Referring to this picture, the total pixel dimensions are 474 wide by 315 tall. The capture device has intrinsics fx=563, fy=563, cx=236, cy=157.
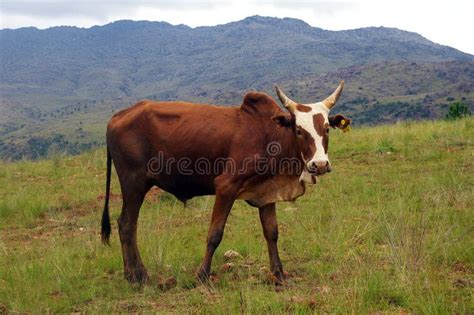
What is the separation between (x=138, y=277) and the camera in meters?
6.51

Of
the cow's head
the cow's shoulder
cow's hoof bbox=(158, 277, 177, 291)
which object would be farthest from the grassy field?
the cow's shoulder

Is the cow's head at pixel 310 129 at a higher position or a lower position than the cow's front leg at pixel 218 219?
higher

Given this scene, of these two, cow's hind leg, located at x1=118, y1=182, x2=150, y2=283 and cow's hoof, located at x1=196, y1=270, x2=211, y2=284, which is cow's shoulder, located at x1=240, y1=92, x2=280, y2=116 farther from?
cow's hoof, located at x1=196, y1=270, x2=211, y2=284

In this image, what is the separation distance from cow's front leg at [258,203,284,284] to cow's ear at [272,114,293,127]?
1.03 meters

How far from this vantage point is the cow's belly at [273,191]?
6.58m

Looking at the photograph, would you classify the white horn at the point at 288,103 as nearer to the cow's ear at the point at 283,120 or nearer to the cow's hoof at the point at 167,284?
the cow's ear at the point at 283,120

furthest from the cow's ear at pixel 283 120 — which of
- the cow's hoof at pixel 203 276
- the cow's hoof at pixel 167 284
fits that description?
the cow's hoof at pixel 167 284

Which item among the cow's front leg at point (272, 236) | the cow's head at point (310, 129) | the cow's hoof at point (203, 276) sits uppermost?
the cow's head at point (310, 129)

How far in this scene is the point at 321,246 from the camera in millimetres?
6941

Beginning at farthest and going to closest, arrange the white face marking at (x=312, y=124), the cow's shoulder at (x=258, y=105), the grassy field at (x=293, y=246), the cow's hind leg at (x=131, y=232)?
the cow's shoulder at (x=258, y=105) → the cow's hind leg at (x=131, y=232) → the white face marking at (x=312, y=124) → the grassy field at (x=293, y=246)

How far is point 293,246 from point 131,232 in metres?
2.09

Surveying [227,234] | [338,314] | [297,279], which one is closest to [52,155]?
[227,234]

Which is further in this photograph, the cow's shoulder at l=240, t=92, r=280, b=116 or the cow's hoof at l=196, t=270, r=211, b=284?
the cow's shoulder at l=240, t=92, r=280, b=116

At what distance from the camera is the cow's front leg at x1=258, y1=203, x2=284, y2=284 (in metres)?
6.19
